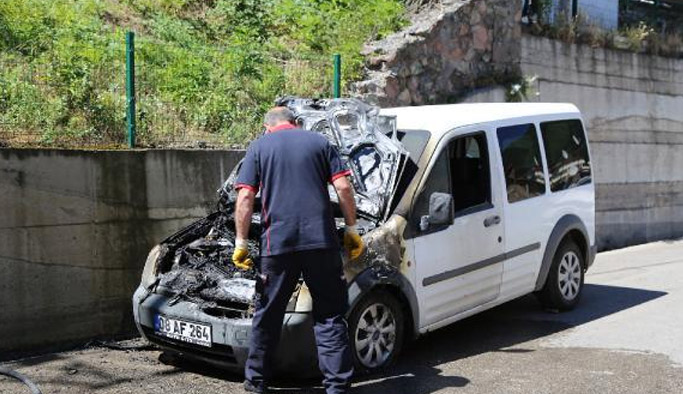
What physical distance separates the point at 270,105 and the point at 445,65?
10.9 feet

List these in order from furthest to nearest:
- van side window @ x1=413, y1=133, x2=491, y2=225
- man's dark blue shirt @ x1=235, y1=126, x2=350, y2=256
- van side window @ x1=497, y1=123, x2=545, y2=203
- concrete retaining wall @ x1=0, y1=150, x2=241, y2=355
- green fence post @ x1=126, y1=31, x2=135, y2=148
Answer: green fence post @ x1=126, y1=31, x2=135, y2=148 → van side window @ x1=497, y1=123, x2=545, y2=203 → concrete retaining wall @ x1=0, y1=150, x2=241, y2=355 → van side window @ x1=413, y1=133, x2=491, y2=225 → man's dark blue shirt @ x1=235, y1=126, x2=350, y2=256

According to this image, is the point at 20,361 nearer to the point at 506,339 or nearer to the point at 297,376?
the point at 297,376

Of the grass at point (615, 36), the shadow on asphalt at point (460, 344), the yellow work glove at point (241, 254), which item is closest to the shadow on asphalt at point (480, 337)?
the shadow on asphalt at point (460, 344)

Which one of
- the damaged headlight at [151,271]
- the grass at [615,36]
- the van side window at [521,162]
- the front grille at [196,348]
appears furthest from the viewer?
the grass at [615,36]

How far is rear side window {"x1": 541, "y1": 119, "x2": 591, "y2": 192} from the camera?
24.2 feet

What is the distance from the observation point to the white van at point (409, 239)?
17.8 ft

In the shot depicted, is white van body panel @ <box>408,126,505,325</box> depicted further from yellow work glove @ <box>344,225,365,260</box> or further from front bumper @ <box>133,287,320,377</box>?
front bumper @ <box>133,287,320,377</box>

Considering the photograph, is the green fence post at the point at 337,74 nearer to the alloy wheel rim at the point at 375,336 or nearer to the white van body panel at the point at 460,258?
the white van body panel at the point at 460,258

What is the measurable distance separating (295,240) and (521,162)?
2.85 m

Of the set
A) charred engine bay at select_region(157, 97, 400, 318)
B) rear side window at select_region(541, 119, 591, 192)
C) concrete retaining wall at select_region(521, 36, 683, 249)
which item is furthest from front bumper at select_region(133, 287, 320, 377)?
concrete retaining wall at select_region(521, 36, 683, 249)

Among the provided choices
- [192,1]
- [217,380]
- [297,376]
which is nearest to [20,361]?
[217,380]

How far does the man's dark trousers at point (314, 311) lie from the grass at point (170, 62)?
9.86ft

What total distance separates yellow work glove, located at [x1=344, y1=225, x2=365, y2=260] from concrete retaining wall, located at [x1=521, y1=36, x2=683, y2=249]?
8.23 meters

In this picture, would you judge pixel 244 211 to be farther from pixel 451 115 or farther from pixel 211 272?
pixel 451 115
